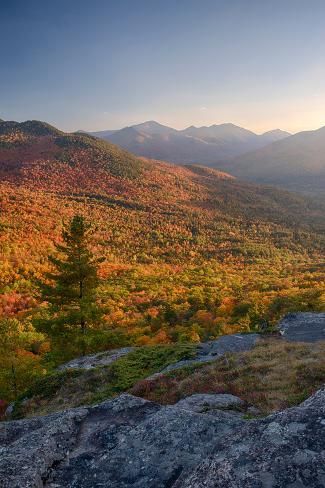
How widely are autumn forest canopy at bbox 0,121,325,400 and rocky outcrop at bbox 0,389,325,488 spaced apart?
11.8 meters

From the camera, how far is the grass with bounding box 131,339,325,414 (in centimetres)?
1052

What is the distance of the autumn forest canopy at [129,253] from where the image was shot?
21.5 metres

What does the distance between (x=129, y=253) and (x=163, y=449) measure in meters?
51.2

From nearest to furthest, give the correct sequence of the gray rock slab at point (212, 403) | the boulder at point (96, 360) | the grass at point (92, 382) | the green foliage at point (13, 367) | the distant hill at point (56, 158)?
the gray rock slab at point (212, 403)
the grass at point (92, 382)
the green foliage at point (13, 367)
the boulder at point (96, 360)
the distant hill at point (56, 158)

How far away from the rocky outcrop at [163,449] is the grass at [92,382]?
548cm

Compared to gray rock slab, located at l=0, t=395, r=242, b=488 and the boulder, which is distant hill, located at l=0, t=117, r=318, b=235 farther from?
gray rock slab, located at l=0, t=395, r=242, b=488

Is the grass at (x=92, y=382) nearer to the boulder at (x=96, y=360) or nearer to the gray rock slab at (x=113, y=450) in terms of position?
the boulder at (x=96, y=360)

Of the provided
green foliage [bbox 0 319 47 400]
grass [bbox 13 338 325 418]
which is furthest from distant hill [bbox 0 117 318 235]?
grass [bbox 13 338 325 418]

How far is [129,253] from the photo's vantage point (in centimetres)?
5734

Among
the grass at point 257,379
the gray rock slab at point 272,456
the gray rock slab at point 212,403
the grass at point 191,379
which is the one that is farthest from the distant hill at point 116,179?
the gray rock slab at point 272,456

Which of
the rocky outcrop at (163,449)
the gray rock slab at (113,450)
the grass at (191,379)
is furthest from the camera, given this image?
the grass at (191,379)

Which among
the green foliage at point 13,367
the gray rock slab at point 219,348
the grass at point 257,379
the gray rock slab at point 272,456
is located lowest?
the green foliage at point 13,367

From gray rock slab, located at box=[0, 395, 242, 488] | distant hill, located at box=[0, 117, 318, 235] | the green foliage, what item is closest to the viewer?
gray rock slab, located at box=[0, 395, 242, 488]

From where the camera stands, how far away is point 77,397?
14.5m
